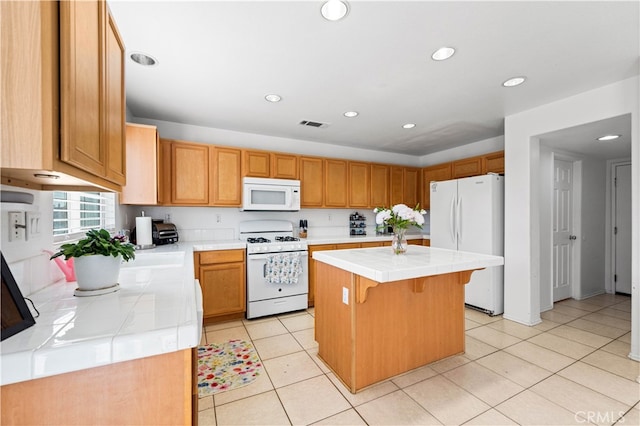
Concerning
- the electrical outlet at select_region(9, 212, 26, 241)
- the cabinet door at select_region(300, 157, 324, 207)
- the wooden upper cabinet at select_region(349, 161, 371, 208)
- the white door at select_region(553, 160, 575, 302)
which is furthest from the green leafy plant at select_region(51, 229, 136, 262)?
the white door at select_region(553, 160, 575, 302)

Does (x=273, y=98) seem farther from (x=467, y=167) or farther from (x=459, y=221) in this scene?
(x=467, y=167)

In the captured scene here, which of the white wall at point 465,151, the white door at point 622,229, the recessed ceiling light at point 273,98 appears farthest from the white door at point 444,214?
the white door at point 622,229

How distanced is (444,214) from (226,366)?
3.36 meters

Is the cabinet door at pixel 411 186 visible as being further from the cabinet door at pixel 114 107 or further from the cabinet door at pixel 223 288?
the cabinet door at pixel 114 107

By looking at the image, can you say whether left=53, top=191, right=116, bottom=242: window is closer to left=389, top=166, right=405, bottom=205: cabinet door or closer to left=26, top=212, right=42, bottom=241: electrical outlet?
left=26, top=212, right=42, bottom=241: electrical outlet

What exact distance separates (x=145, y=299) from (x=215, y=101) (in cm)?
240

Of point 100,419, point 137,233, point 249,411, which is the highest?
point 137,233

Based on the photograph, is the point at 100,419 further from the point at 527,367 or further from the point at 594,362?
the point at 594,362

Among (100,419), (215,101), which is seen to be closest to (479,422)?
(100,419)

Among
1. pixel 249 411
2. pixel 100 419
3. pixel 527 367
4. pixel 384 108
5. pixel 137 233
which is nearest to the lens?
pixel 100 419

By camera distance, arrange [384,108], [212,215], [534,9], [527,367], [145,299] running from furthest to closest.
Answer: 1. [212,215]
2. [384,108]
3. [527,367]
4. [534,9]
5. [145,299]

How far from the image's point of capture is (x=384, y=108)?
3.10m

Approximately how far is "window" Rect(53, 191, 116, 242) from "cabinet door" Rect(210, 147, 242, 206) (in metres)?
1.18

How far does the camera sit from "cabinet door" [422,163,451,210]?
4.58m
